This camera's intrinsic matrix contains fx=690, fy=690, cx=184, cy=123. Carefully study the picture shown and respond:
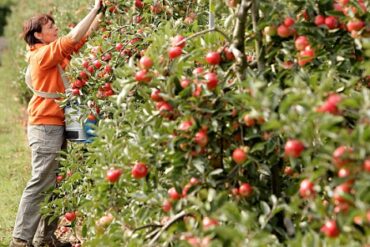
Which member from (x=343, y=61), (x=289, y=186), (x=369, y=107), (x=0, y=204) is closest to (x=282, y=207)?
(x=289, y=186)

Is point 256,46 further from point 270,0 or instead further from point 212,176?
point 212,176

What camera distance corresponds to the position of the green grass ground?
20.1ft

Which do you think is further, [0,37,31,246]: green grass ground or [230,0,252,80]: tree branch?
[0,37,31,246]: green grass ground

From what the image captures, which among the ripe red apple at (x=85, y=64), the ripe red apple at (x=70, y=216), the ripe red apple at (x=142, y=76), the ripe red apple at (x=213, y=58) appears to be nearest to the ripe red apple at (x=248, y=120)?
the ripe red apple at (x=213, y=58)

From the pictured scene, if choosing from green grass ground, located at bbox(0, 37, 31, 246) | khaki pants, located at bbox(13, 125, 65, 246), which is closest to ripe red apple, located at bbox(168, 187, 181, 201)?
khaki pants, located at bbox(13, 125, 65, 246)

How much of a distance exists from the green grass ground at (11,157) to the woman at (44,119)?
53 cm

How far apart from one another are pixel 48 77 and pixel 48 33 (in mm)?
374

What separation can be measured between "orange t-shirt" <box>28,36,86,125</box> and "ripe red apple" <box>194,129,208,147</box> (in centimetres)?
226

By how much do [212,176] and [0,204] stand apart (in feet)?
13.4

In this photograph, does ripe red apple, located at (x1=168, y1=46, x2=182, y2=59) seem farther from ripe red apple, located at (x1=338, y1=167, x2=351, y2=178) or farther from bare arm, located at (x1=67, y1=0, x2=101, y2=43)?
bare arm, located at (x1=67, y1=0, x2=101, y2=43)

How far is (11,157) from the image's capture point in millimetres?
8609

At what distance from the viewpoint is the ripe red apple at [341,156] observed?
2.31 metres

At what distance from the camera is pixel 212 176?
2867 mm

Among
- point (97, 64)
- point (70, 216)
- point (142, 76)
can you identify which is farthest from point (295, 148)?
point (97, 64)
